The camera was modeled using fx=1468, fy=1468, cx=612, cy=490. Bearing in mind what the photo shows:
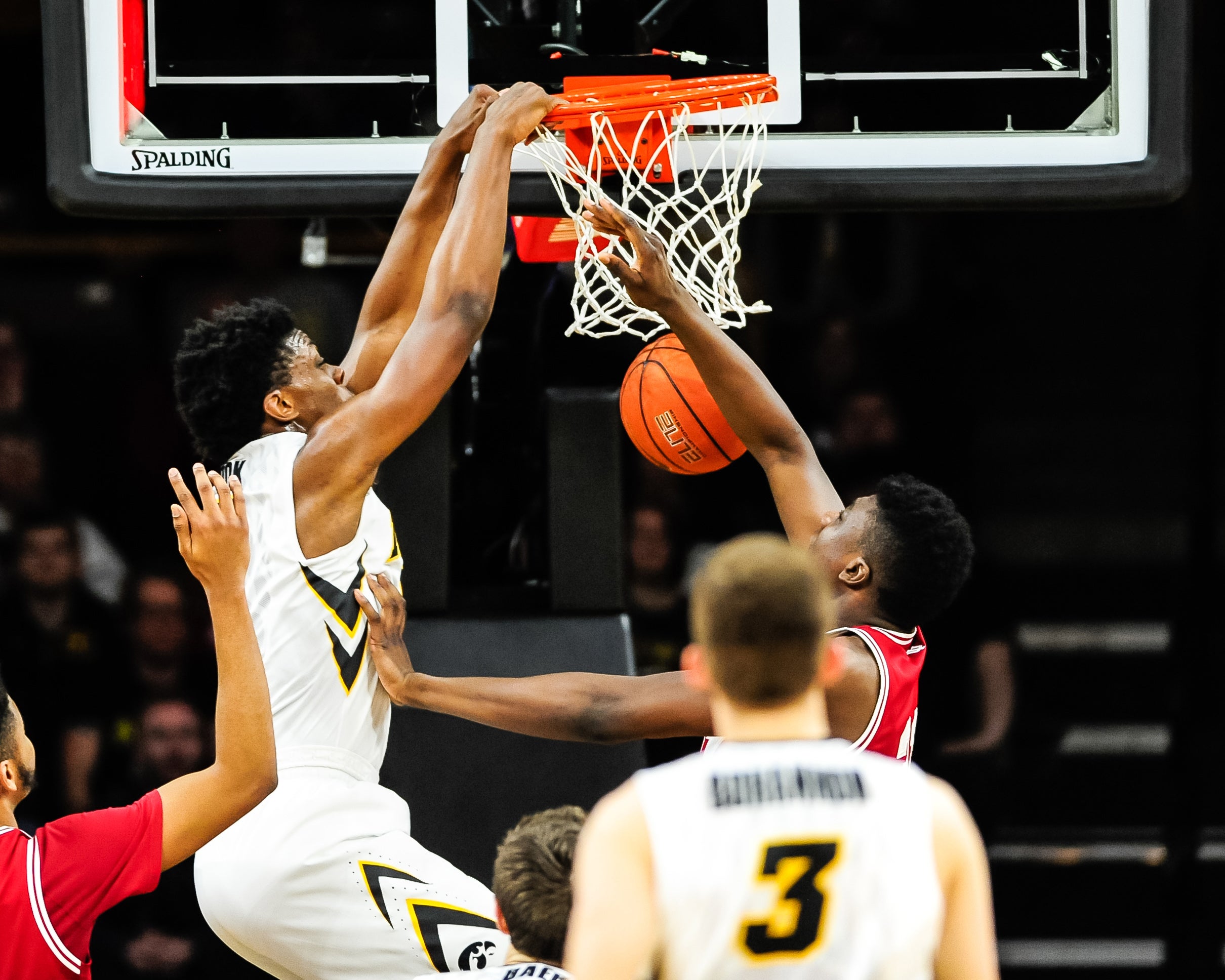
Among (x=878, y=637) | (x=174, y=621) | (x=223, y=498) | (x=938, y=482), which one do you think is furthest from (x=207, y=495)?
(x=938, y=482)

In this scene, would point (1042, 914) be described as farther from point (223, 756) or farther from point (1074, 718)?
point (223, 756)

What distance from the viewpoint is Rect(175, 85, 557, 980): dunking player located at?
288cm

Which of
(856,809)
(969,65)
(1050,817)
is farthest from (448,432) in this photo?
(1050,817)

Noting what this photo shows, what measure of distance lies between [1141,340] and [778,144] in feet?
11.0

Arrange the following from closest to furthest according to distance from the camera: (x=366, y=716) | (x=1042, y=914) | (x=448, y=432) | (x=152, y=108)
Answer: (x=366, y=716) → (x=152, y=108) → (x=448, y=432) → (x=1042, y=914)

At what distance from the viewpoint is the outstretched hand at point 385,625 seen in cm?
304

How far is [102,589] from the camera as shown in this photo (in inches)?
217

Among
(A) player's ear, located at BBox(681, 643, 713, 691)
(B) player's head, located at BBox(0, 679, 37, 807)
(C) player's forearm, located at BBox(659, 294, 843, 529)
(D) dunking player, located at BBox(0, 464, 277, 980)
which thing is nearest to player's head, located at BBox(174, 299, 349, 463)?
(C) player's forearm, located at BBox(659, 294, 843, 529)

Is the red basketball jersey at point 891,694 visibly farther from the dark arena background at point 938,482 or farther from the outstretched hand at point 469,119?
the dark arena background at point 938,482

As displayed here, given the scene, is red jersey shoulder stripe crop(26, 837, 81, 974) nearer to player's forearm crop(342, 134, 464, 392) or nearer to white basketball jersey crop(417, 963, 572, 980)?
white basketball jersey crop(417, 963, 572, 980)

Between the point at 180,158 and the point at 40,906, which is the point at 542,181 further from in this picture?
the point at 40,906

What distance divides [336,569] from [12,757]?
911 mm

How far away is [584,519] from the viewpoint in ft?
13.7

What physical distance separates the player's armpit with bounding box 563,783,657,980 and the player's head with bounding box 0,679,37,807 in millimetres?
1050
